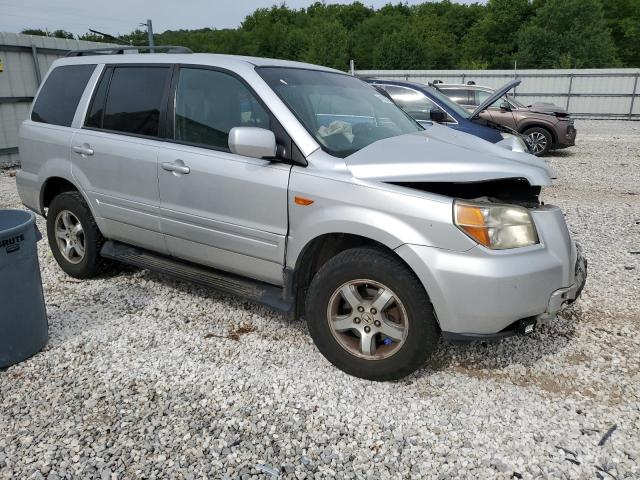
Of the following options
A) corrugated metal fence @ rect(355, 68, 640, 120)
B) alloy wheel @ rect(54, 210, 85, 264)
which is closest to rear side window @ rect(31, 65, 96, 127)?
alloy wheel @ rect(54, 210, 85, 264)

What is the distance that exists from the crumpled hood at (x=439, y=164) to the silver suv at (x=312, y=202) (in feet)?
0.04

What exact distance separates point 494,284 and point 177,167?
2176 mm

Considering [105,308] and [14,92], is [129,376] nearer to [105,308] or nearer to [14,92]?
[105,308]

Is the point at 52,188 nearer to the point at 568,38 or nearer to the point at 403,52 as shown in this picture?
the point at 568,38

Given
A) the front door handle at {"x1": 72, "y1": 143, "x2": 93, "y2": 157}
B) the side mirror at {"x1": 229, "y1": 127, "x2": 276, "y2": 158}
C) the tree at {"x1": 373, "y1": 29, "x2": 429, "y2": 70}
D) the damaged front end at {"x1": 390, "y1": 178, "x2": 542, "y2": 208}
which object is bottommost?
the damaged front end at {"x1": 390, "y1": 178, "x2": 542, "y2": 208}

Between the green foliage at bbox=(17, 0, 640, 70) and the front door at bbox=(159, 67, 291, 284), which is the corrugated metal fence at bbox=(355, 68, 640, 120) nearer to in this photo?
the front door at bbox=(159, 67, 291, 284)

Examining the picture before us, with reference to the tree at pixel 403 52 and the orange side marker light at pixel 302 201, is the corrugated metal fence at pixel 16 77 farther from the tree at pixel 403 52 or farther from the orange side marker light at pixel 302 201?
the tree at pixel 403 52

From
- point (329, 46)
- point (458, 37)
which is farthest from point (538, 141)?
point (458, 37)

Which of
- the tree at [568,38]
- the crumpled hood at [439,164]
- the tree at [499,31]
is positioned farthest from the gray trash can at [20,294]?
the tree at [499,31]

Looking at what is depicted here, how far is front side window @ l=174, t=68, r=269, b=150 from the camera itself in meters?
3.34

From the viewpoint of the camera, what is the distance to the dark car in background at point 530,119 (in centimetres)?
1230

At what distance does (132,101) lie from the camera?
12.9ft

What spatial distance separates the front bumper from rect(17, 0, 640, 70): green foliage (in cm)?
3958

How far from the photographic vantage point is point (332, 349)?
10.1 ft
